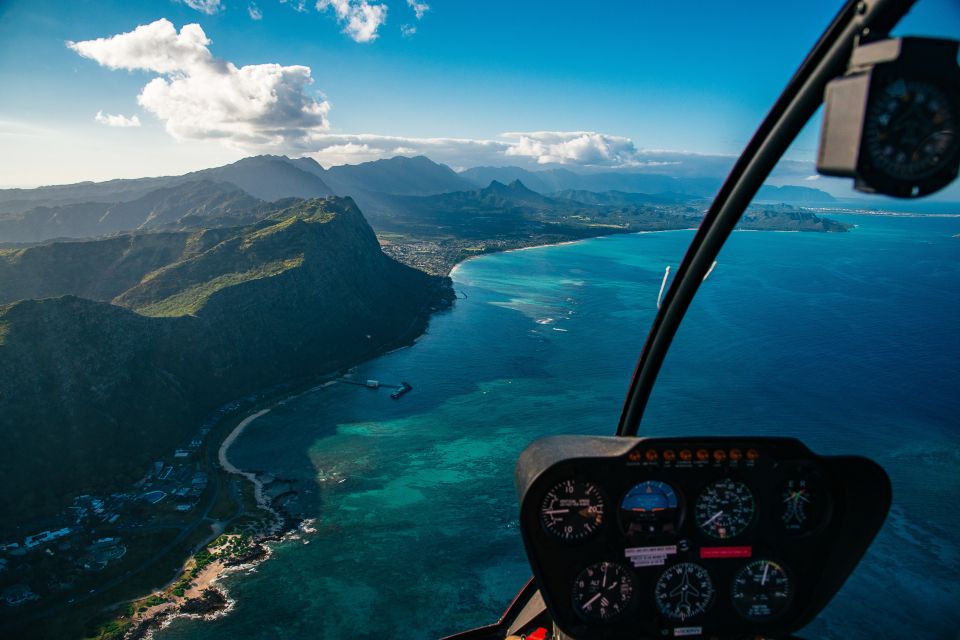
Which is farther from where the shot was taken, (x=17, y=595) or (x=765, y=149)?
(x=17, y=595)

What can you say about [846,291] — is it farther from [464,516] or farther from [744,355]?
[464,516]

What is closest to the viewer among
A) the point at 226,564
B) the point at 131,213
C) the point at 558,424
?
the point at 226,564

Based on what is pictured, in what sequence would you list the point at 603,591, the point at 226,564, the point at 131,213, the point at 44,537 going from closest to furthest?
the point at 603,591
the point at 226,564
the point at 44,537
the point at 131,213

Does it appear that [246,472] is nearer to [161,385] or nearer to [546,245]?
[161,385]

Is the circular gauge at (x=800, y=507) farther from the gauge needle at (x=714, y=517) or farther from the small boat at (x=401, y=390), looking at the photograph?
the small boat at (x=401, y=390)

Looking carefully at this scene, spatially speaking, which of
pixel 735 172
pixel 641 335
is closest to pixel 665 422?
pixel 641 335

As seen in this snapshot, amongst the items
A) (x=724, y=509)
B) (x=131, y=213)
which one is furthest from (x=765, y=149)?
(x=131, y=213)

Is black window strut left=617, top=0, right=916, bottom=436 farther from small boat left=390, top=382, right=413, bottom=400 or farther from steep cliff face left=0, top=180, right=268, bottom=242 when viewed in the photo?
steep cliff face left=0, top=180, right=268, bottom=242
